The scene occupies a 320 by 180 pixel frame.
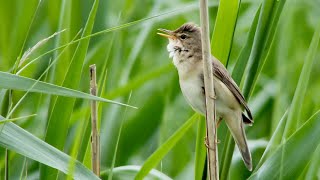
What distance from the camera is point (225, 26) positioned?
2.30 m

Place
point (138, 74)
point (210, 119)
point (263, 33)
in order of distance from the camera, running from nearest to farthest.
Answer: point (210, 119) → point (263, 33) → point (138, 74)

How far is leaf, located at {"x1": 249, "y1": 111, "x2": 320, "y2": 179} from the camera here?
2125 mm

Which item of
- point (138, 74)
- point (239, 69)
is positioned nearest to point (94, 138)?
point (239, 69)

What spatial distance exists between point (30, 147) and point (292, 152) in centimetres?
78

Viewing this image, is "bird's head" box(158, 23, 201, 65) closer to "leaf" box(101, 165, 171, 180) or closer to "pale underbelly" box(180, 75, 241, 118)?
"pale underbelly" box(180, 75, 241, 118)

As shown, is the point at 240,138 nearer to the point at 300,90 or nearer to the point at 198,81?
the point at 198,81

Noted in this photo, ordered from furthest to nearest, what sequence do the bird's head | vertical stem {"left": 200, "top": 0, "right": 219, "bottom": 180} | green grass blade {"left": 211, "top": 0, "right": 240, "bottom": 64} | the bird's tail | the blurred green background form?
the bird's head < the blurred green background < the bird's tail < green grass blade {"left": 211, "top": 0, "right": 240, "bottom": 64} < vertical stem {"left": 200, "top": 0, "right": 219, "bottom": 180}

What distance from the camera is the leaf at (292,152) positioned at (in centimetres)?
212

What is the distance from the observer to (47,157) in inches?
74.6

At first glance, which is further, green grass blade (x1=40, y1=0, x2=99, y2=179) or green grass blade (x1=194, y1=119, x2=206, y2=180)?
green grass blade (x1=194, y1=119, x2=206, y2=180)

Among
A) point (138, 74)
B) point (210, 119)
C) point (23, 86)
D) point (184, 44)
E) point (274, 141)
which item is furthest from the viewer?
point (138, 74)

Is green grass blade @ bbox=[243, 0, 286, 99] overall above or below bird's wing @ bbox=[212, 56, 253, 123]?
above

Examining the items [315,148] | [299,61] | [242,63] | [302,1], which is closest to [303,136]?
[315,148]

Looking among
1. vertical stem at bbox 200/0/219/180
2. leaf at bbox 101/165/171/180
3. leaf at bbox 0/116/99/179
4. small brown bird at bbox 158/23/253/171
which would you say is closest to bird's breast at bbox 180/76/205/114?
small brown bird at bbox 158/23/253/171
